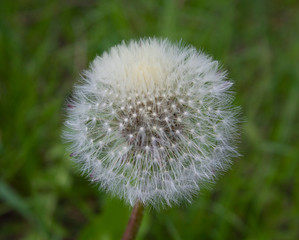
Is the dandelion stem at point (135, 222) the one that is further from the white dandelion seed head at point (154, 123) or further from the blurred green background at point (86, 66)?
the blurred green background at point (86, 66)

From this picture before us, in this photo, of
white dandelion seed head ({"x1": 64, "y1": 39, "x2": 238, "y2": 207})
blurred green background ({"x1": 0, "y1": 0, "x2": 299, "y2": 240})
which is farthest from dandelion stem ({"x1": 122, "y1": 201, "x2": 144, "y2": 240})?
blurred green background ({"x1": 0, "y1": 0, "x2": 299, "y2": 240})

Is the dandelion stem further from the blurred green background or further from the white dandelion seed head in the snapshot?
the blurred green background

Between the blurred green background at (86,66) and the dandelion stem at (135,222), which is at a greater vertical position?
the blurred green background at (86,66)

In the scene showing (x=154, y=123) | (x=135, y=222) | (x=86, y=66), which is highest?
(x=86, y=66)

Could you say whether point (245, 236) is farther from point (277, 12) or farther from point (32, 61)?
point (277, 12)

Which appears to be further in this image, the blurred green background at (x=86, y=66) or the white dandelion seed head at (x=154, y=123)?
the blurred green background at (x=86, y=66)

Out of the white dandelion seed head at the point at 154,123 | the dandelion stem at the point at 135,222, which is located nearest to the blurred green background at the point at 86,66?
the white dandelion seed head at the point at 154,123

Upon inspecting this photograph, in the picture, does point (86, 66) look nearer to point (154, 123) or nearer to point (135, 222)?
point (154, 123)

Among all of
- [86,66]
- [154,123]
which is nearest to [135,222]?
[154,123]
